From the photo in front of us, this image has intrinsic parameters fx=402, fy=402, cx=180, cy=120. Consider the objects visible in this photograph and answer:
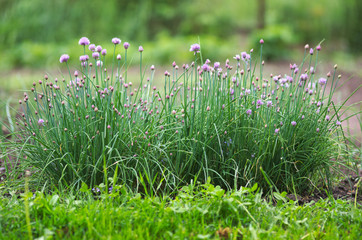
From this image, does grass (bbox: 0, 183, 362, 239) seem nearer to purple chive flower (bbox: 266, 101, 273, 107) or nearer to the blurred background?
purple chive flower (bbox: 266, 101, 273, 107)

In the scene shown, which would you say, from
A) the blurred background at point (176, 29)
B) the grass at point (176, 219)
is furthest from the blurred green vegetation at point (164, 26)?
the grass at point (176, 219)

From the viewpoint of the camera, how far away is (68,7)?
33.3 ft

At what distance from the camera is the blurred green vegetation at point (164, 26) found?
905cm

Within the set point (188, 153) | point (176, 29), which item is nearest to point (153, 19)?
point (176, 29)

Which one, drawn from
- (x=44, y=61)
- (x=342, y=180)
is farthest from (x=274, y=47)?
(x=342, y=180)

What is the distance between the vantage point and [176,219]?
2.05 metres

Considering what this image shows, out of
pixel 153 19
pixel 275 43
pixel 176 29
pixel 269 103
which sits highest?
pixel 153 19

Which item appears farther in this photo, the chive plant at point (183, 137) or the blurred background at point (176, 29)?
the blurred background at point (176, 29)

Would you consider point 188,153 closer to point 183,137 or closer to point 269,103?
point 183,137

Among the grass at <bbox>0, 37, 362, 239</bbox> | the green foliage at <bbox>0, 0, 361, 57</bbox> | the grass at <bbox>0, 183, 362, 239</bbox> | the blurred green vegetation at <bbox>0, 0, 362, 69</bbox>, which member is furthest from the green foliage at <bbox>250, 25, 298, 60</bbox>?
the grass at <bbox>0, 183, 362, 239</bbox>

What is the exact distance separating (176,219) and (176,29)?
31.9 ft

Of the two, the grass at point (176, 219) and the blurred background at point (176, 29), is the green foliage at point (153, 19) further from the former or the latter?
the grass at point (176, 219)

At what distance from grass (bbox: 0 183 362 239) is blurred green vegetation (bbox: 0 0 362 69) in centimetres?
661

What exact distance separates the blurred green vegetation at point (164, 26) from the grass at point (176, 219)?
6612 mm
